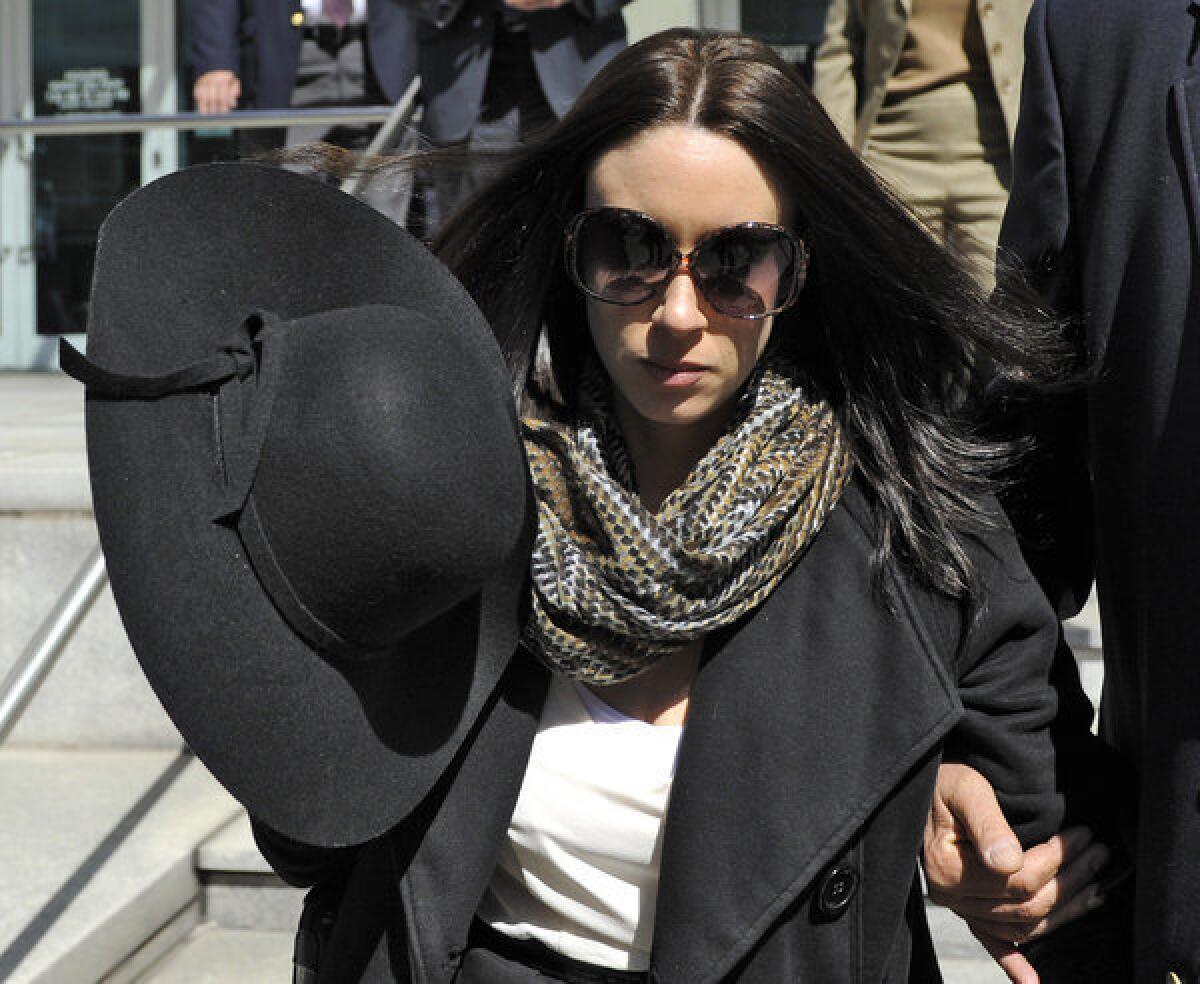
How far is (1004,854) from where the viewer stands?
1564 mm

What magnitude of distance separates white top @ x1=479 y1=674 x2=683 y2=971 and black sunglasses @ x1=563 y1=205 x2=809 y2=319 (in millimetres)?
472

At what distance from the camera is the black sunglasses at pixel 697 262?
155 cm

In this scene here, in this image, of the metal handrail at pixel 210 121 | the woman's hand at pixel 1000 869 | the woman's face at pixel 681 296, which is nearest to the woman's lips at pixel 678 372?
the woman's face at pixel 681 296

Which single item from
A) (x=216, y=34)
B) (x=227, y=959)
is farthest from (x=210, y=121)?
(x=227, y=959)

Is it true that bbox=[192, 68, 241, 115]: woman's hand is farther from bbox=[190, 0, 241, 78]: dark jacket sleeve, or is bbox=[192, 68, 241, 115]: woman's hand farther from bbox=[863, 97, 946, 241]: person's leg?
bbox=[863, 97, 946, 241]: person's leg

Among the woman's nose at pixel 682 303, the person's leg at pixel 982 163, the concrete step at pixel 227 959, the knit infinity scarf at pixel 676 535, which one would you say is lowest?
the concrete step at pixel 227 959

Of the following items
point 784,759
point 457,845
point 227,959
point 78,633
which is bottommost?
point 227,959

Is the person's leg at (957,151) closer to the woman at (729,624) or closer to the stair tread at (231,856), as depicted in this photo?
the woman at (729,624)

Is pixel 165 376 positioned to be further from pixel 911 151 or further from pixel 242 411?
pixel 911 151

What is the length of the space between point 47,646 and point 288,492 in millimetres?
1453

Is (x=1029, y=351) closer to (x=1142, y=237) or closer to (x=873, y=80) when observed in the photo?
(x=1142, y=237)

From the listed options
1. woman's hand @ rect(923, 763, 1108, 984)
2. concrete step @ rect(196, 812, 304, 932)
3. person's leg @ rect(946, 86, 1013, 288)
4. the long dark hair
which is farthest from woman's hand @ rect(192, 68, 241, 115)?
woman's hand @ rect(923, 763, 1108, 984)

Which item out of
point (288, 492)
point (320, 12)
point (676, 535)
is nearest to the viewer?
point (288, 492)

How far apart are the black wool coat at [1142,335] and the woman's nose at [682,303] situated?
0.41 meters
